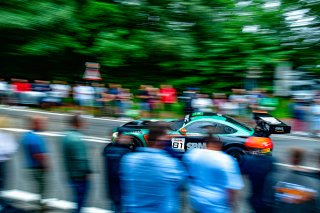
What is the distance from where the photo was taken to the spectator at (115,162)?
520 centimetres

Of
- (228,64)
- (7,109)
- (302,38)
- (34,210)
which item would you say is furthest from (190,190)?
(302,38)

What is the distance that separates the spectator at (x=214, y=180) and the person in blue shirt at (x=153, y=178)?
0.27 metres

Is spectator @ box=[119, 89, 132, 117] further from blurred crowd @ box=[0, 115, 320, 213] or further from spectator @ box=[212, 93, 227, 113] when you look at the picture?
blurred crowd @ box=[0, 115, 320, 213]

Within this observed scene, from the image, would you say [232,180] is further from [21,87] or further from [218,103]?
[21,87]

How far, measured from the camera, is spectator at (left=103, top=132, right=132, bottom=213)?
5.20 m

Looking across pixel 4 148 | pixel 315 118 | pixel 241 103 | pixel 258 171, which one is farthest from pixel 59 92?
pixel 258 171

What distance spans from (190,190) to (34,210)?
2954 millimetres

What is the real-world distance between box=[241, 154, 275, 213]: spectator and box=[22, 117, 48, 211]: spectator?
2.85m

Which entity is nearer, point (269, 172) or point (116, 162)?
point (269, 172)

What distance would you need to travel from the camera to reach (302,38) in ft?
71.1

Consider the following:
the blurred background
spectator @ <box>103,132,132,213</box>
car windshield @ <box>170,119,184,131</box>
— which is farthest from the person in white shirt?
spectator @ <box>103,132,132,213</box>

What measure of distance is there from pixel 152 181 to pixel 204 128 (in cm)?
639

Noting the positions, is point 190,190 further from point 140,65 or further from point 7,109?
point 140,65

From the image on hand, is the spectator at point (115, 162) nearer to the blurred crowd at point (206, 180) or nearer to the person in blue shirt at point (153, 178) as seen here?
the blurred crowd at point (206, 180)
